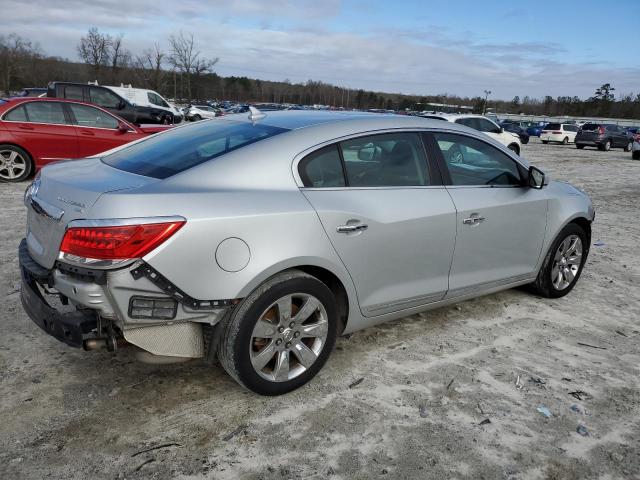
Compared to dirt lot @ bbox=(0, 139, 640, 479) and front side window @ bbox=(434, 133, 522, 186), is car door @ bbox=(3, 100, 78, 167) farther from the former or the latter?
front side window @ bbox=(434, 133, 522, 186)

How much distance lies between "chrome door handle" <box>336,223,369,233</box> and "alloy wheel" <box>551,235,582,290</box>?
2359 millimetres

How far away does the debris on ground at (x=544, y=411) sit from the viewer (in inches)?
119

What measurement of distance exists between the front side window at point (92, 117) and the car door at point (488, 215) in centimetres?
803

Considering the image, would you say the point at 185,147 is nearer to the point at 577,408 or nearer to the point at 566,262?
the point at 577,408

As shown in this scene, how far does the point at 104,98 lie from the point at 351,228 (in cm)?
1776

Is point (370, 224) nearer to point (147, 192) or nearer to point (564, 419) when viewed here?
point (147, 192)

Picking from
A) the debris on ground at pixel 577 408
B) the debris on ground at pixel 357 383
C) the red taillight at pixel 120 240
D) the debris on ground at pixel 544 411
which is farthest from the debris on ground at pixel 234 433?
the debris on ground at pixel 577 408

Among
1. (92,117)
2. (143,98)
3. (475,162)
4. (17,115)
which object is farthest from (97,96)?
(475,162)

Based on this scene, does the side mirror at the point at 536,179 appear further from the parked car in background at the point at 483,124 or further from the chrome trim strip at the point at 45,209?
the parked car in background at the point at 483,124

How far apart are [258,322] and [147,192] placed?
34.7 inches

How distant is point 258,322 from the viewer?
285 centimetres

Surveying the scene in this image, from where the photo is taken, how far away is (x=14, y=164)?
940 cm

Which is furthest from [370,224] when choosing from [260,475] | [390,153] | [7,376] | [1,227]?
[1,227]

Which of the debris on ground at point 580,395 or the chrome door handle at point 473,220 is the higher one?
the chrome door handle at point 473,220
